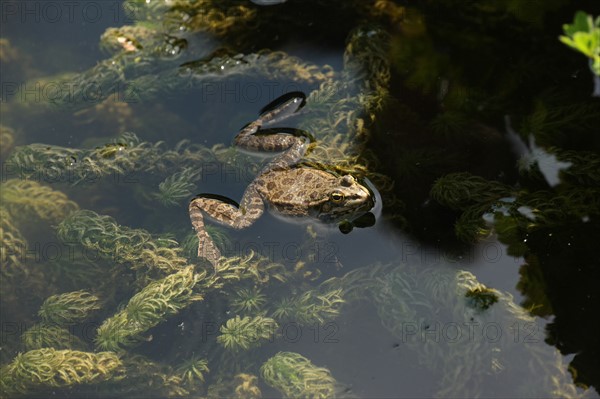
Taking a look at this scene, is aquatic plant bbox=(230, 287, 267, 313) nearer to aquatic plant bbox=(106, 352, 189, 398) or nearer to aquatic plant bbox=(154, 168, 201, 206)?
aquatic plant bbox=(106, 352, 189, 398)

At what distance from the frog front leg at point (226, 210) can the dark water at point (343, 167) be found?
0.45 ft

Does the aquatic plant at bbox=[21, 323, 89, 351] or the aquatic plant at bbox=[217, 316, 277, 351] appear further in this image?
the aquatic plant at bbox=[21, 323, 89, 351]

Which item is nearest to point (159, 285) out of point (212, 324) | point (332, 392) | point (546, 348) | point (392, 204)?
point (212, 324)

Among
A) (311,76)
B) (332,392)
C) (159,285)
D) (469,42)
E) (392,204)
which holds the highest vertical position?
(469,42)

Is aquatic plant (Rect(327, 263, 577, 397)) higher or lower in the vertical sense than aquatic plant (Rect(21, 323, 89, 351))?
higher

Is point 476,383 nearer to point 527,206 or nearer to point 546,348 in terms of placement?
point 546,348

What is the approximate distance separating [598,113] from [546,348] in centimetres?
272

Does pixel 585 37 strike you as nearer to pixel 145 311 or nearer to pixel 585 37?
pixel 585 37

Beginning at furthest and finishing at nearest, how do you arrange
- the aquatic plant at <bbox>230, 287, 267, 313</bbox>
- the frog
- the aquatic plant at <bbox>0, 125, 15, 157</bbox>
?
the aquatic plant at <bbox>0, 125, 15, 157</bbox>
the frog
the aquatic plant at <bbox>230, 287, 267, 313</bbox>

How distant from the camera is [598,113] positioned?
6340mm

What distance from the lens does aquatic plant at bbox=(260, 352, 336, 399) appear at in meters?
5.44

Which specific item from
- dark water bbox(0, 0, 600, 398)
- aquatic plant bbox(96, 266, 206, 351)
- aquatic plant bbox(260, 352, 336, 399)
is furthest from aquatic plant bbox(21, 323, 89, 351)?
aquatic plant bbox(260, 352, 336, 399)

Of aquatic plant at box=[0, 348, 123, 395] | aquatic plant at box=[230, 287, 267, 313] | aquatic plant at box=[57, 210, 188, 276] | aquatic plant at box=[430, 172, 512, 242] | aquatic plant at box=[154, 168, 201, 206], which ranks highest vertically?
aquatic plant at box=[430, 172, 512, 242]

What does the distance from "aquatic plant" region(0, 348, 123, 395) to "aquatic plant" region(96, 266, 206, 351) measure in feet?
0.59
